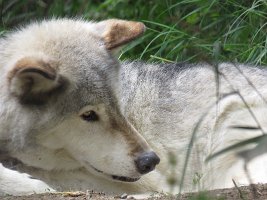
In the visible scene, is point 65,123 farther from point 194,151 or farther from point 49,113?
point 194,151

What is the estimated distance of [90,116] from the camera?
5.35 metres

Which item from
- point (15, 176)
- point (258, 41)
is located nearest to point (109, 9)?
point (258, 41)

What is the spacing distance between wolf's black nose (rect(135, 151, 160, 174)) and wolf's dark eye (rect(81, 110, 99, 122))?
38 centimetres

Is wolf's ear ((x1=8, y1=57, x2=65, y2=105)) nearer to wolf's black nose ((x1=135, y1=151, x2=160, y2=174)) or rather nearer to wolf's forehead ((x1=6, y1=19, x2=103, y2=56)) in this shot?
wolf's forehead ((x1=6, y1=19, x2=103, y2=56))

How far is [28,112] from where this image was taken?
17.4ft

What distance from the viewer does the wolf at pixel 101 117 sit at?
530 cm

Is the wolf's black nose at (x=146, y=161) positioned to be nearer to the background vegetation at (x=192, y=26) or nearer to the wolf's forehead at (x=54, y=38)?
the wolf's forehead at (x=54, y=38)

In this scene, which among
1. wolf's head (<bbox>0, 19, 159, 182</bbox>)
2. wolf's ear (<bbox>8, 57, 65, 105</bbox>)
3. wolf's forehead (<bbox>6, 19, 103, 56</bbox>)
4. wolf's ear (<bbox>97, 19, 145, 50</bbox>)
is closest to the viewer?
wolf's ear (<bbox>8, 57, 65, 105</bbox>)

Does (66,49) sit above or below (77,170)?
above

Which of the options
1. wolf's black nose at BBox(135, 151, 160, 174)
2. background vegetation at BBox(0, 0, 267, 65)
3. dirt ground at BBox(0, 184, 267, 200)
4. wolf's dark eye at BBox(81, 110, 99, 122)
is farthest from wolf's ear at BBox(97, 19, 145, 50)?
dirt ground at BBox(0, 184, 267, 200)

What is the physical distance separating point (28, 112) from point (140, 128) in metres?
1.01

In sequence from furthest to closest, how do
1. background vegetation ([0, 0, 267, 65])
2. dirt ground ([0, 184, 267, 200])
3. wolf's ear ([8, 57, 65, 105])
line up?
background vegetation ([0, 0, 267, 65])
wolf's ear ([8, 57, 65, 105])
dirt ground ([0, 184, 267, 200])

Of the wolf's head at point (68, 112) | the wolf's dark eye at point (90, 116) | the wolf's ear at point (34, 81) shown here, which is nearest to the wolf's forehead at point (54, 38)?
the wolf's head at point (68, 112)

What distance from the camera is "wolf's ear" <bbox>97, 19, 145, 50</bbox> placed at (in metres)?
5.77
